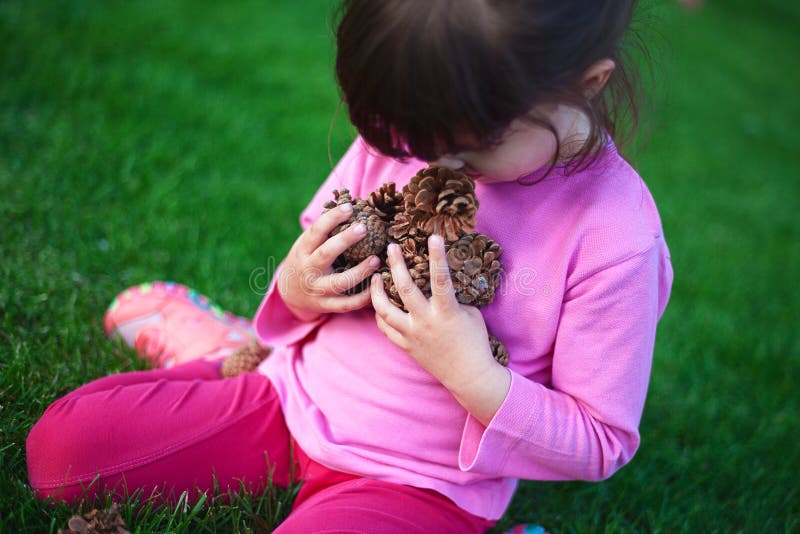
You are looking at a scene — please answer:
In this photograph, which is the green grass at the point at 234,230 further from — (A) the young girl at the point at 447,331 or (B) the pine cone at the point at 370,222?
(B) the pine cone at the point at 370,222

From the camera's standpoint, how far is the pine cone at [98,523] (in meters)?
1.19

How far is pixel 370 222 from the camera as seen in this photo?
1223 mm

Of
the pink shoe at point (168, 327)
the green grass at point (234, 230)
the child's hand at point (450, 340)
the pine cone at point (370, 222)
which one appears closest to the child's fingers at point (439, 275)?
the child's hand at point (450, 340)

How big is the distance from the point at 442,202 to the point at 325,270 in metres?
0.32

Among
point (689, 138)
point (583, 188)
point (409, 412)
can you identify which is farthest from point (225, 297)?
point (689, 138)

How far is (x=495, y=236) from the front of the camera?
128 cm

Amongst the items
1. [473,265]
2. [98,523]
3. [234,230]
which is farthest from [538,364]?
[234,230]

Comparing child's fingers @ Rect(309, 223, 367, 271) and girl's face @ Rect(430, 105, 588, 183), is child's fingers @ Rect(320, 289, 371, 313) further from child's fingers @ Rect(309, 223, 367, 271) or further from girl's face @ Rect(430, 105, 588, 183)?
girl's face @ Rect(430, 105, 588, 183)

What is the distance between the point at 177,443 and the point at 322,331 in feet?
1.27

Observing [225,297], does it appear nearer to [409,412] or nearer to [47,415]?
[47,415]

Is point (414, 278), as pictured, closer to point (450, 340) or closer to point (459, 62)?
point (450, 340)

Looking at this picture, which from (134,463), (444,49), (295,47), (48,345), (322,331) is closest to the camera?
(444,49)

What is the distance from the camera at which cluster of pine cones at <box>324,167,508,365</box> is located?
1111 mm

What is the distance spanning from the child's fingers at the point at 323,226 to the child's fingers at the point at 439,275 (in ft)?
0.61
